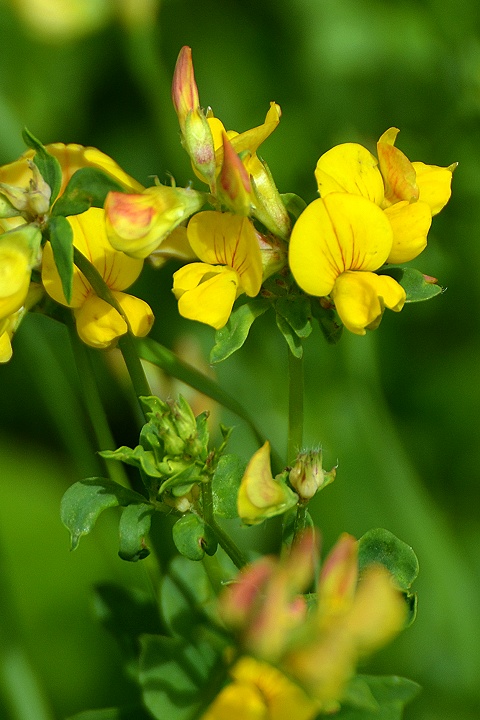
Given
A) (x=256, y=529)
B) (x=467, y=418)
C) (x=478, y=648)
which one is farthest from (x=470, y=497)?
(x=256, y=529)

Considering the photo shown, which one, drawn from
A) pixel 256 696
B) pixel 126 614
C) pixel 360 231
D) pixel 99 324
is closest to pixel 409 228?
pixel 360 231

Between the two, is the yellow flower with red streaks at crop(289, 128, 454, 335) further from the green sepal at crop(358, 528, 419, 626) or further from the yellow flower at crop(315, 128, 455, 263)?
the green sepal at crop(358, 528, 419, 626)

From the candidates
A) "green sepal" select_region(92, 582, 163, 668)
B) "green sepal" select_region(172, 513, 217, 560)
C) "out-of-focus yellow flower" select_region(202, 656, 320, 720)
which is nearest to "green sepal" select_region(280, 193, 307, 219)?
"green sepal" select_region(172, 513, 217, 560)

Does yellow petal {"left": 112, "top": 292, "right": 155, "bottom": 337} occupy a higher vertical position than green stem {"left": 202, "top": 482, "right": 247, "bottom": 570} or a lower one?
higher

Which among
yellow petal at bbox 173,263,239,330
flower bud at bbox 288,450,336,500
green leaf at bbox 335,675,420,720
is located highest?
yellow petal at bbox 173,263,239,330

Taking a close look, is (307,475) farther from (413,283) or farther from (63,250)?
(63,250)

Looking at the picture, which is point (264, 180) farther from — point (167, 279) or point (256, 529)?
point (167, 279)
